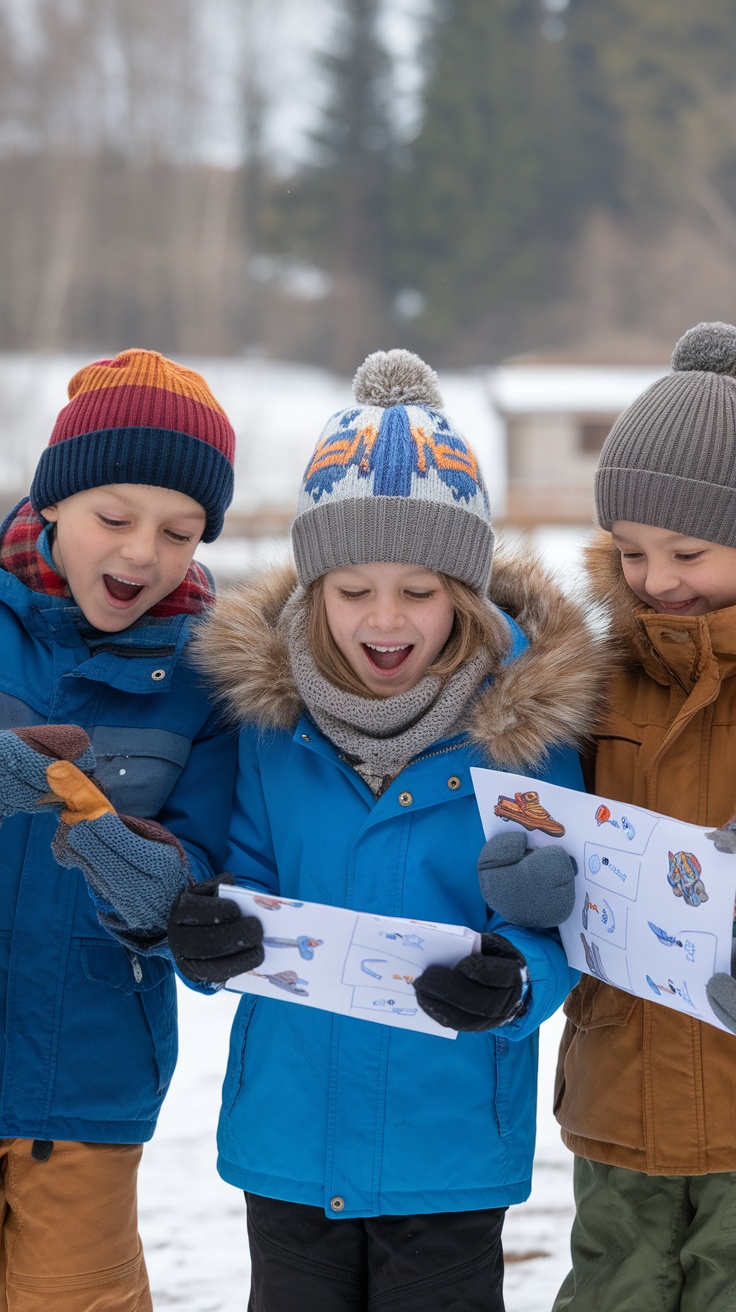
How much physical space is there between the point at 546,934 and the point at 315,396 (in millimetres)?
27068

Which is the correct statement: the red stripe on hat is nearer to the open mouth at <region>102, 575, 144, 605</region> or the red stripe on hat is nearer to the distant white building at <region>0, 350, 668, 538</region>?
the open mouth at <region>102, 575, 144, 605</region>

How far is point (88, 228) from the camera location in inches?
1224

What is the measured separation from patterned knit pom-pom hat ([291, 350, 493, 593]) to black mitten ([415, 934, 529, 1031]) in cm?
55

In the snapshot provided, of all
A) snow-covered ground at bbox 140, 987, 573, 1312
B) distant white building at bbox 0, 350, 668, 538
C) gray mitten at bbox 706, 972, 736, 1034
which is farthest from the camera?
distant white building at bbox 0, 350, 668, 538

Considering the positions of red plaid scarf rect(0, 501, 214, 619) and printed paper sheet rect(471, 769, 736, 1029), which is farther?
red plaid scarf rect(0, 501, 214, 619)

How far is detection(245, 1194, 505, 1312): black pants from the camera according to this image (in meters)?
1.71

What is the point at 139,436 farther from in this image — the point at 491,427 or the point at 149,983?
the point at 491,427

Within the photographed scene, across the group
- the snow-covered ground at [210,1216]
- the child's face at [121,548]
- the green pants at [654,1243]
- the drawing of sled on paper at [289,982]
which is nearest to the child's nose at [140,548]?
the child's face at [121,548]

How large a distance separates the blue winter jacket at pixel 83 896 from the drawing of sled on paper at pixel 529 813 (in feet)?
1.40

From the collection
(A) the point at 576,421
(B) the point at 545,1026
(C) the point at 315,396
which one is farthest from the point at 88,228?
(B) the point at 545,1026

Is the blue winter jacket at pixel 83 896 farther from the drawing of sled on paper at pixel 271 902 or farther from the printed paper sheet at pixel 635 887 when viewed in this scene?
the printed paper sheet at pixel 635 887

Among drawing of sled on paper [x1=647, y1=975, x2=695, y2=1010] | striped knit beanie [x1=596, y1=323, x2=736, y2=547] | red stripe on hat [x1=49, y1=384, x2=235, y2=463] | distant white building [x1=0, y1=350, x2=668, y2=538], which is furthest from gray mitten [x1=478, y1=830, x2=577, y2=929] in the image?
distant white building [x1=0, y1=350, x2=668, y2=538]

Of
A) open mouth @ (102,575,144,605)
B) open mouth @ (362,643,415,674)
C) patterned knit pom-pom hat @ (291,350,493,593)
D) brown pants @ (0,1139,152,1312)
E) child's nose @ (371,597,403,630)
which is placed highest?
patterned knit pom-pom hat @ (291,350,493,593)

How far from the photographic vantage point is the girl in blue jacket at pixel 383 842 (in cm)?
171
